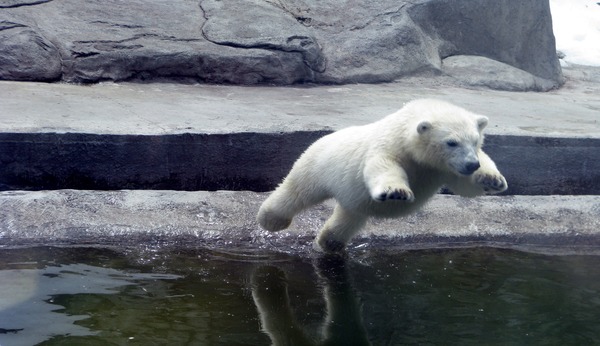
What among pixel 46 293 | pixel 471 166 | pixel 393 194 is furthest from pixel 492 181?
pixel 46 293

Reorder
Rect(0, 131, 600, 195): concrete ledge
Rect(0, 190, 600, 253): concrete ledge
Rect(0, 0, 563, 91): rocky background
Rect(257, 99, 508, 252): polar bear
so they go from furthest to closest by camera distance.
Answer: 1. Rect(0, 0, 563, 91): rocky background
2. Rect(0, 131, 600, 195): concrete ledge
3. Rect(0, 190, 600, 253): concrete ledge
4. Rect(257, 99, 508, 252): polar bear

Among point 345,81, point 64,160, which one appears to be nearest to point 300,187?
point 64,160

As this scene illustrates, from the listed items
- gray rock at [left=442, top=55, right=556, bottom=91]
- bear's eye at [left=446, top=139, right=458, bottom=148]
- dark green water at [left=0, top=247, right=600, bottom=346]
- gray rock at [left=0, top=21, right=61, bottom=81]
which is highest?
bear's eye at [left=446, top=139, right=458, bottom=148]

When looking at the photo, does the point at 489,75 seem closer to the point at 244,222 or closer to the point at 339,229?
the point at 244,222

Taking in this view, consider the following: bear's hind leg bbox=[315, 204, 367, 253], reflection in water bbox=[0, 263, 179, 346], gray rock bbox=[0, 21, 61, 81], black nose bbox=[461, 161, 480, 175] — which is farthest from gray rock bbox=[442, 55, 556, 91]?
reflection in water bbox=[0, 263, 179, 346]

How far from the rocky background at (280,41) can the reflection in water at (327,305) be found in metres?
3.35

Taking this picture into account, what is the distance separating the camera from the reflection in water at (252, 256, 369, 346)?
3.03 m

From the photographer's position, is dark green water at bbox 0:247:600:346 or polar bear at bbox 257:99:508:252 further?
polar bear at bbox 257:99:508:252

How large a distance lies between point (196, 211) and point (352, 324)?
1.46 meters

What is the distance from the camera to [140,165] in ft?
15.5

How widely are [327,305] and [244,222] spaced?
1.08 m

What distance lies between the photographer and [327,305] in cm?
343

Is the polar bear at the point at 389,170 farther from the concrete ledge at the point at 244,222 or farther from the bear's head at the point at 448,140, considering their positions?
the concrete ledge at the point at 244,222

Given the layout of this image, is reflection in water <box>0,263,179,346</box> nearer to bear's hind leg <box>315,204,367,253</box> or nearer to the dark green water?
the dark green water
